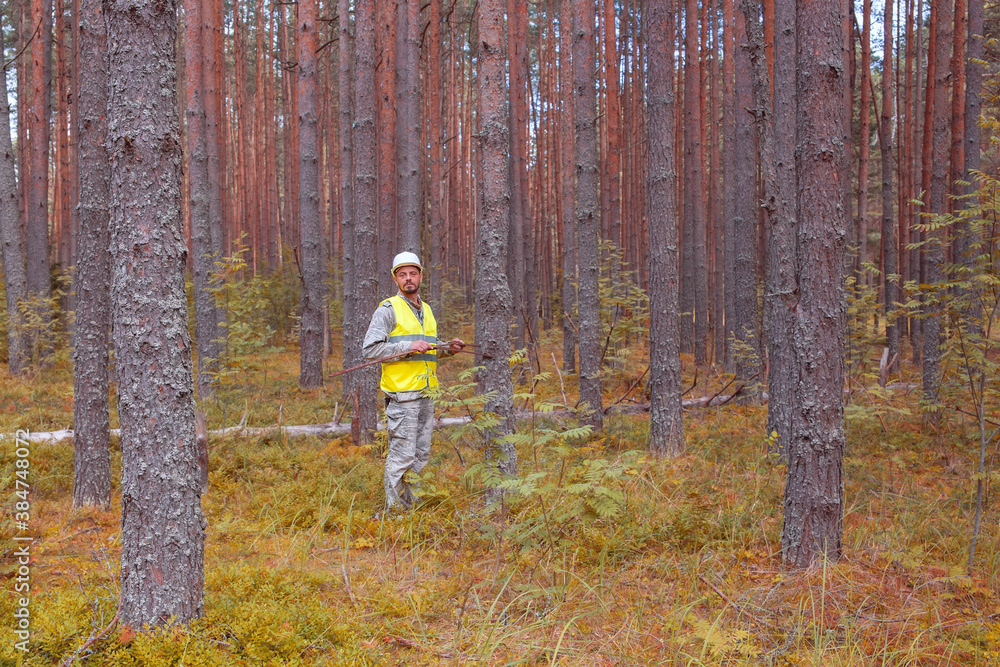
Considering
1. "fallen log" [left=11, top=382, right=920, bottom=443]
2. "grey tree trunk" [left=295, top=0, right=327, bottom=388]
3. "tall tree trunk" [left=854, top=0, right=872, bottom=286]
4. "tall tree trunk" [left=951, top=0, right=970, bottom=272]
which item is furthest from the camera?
"tall tree trunk" [left=854, top=0, right=872, bottom=286]

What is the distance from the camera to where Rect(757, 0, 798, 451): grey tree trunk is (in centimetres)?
669

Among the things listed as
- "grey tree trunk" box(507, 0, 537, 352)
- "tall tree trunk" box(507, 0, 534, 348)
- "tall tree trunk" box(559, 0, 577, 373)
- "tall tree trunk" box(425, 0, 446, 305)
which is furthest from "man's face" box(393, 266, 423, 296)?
"tall tree trunk" box(425, 0, 446, 305)

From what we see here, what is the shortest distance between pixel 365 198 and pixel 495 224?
395cm

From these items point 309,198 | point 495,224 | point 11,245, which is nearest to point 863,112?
point 309,198

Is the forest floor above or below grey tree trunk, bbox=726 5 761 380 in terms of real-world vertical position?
below

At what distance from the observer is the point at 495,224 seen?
16.5 feet

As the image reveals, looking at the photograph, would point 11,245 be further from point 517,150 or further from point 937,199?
point 937,199

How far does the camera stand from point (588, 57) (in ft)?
29.3

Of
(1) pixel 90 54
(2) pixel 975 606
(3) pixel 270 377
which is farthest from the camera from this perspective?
(3) pixel 270 377

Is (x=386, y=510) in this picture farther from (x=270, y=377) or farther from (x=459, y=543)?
(x=270, y=377)

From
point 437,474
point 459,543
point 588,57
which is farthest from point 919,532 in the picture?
point 588,57

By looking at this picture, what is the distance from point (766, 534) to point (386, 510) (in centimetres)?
312

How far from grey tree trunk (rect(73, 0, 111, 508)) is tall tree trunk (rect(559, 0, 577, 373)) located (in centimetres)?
915

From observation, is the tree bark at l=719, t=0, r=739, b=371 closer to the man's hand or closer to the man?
the man
